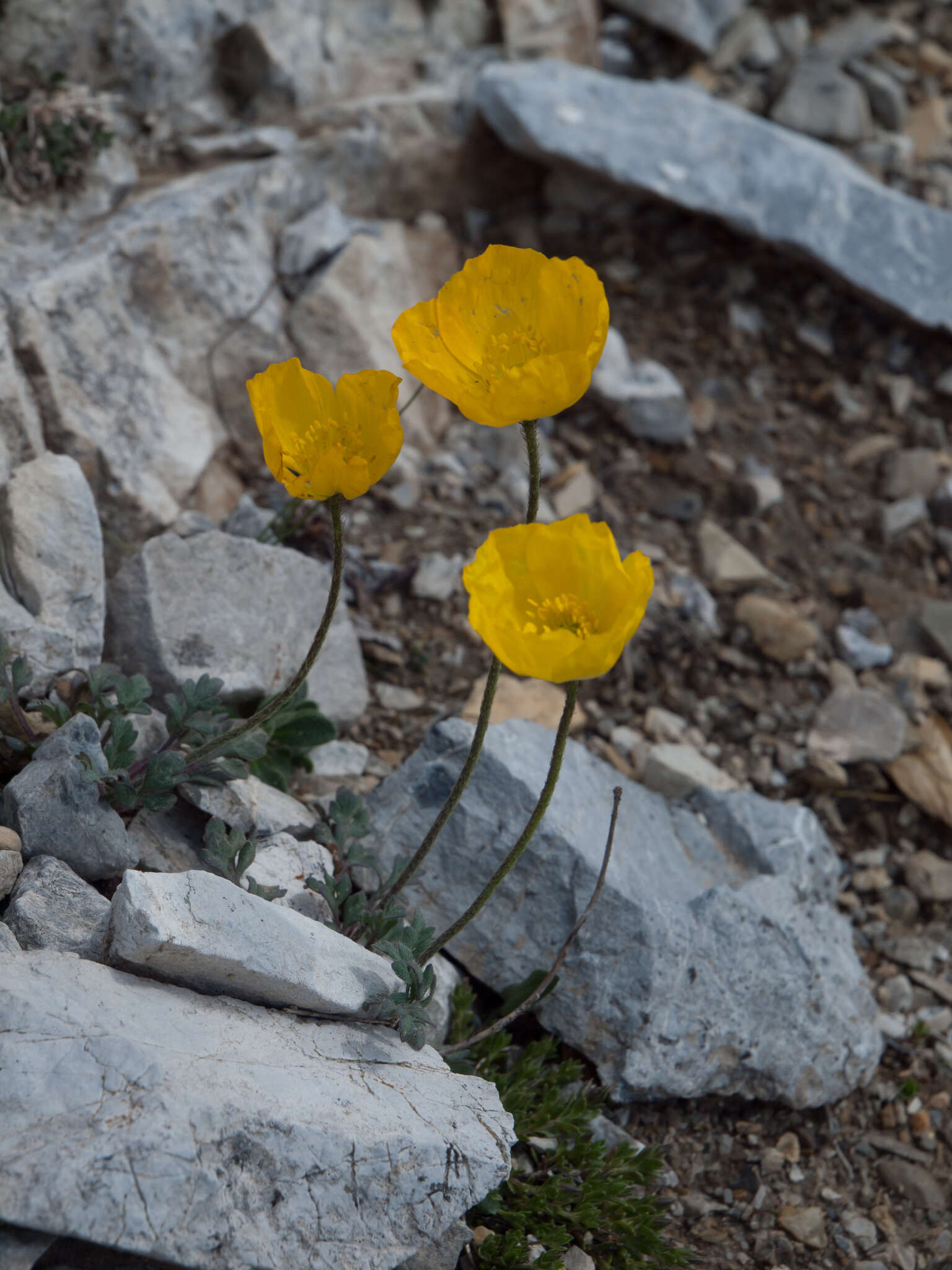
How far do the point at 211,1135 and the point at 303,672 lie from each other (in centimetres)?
91

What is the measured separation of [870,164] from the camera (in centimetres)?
559

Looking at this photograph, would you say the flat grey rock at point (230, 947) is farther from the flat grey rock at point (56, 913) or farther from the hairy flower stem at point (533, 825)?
the hairy flower stem at point (533, 825)

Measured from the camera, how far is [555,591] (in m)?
2.17

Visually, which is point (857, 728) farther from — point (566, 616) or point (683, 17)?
point (683, 17)

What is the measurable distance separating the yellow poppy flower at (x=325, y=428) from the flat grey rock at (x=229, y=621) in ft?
2.86

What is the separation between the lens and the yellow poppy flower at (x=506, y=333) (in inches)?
81.5

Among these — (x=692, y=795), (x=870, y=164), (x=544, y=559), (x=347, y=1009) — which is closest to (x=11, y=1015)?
(x=347, y=1009)

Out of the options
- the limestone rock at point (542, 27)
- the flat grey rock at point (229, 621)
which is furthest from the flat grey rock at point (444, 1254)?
the limestone rock at point (542, 27)

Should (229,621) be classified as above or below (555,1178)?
above

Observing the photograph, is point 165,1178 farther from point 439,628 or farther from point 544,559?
point 439,628

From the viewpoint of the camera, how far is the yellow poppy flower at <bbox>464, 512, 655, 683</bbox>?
194cm

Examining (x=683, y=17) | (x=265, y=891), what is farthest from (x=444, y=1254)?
(x=683, y=17)

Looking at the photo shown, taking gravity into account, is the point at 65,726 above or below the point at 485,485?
above

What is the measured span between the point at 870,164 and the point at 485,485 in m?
3.00
